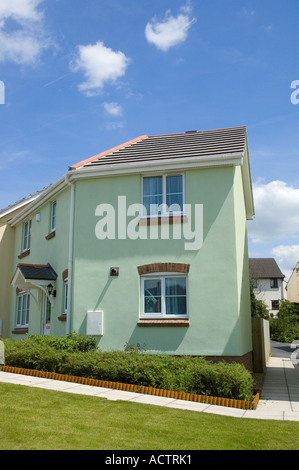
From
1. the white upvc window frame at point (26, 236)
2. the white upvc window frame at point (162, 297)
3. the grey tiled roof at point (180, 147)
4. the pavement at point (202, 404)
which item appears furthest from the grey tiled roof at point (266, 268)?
the pavement at point (202, 404)

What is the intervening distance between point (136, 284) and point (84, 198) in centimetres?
347

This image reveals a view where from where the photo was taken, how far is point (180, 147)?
1520 centimetres

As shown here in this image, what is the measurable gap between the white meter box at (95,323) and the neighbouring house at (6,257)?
9.12 m

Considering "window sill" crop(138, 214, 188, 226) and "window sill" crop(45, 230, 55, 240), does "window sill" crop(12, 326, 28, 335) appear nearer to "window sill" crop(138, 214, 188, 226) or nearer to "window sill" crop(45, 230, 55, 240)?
"window sill" crop(45, 230, 55, 240)

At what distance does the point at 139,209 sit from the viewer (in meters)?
14.2

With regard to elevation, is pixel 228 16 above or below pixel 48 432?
above

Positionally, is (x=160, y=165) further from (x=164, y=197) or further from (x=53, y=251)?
(x=53, y=251)

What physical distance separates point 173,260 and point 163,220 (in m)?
1.29

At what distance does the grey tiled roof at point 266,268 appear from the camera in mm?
64375

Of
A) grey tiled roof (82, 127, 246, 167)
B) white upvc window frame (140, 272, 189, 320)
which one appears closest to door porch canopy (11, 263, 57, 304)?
white upvc window frame (140, 272, 189, 320)

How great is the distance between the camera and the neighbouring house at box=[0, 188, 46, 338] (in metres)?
21.7
